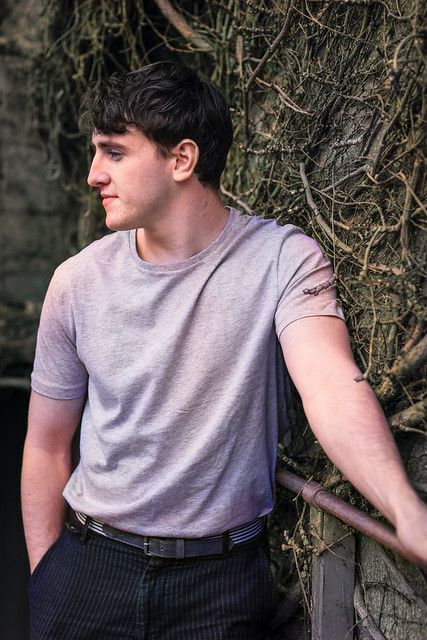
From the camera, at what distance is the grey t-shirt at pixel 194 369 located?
1.82 metres

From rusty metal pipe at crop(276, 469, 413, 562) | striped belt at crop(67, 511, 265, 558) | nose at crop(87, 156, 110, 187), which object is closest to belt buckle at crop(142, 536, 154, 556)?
striped belt at crop(67, 511, 265, 558)

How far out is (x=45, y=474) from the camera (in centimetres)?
222

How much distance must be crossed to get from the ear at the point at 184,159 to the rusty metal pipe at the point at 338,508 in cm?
75

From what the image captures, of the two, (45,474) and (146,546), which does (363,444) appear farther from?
(45,474)

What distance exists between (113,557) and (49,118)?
82.1 inches

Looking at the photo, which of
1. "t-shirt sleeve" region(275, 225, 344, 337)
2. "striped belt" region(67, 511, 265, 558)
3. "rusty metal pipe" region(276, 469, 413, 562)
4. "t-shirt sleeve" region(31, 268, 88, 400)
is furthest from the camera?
"t-shirt sleeve" region(31, 268, 88, 400)

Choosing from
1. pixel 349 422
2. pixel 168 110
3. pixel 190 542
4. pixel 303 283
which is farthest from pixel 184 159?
pixel 190 542

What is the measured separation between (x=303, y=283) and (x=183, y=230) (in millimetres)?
336

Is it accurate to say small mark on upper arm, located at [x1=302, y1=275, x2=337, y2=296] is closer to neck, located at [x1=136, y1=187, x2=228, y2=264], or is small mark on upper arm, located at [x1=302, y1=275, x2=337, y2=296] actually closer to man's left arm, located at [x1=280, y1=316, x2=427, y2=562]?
man's left arm, located at [x1=280, y1=316, x2=427, y2=562]

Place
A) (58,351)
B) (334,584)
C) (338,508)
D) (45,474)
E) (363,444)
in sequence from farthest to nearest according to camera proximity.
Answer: (45,474) < (58,351) < (334,584) < (338,508) < (363,444)

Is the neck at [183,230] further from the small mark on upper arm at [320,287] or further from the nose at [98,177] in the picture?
the small mark on upper arm at [320,287]

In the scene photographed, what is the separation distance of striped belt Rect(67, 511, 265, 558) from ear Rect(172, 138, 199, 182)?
0.85 m

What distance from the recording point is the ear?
1.94 m

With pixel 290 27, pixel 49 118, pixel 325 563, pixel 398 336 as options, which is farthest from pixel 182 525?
pixel 49 118
